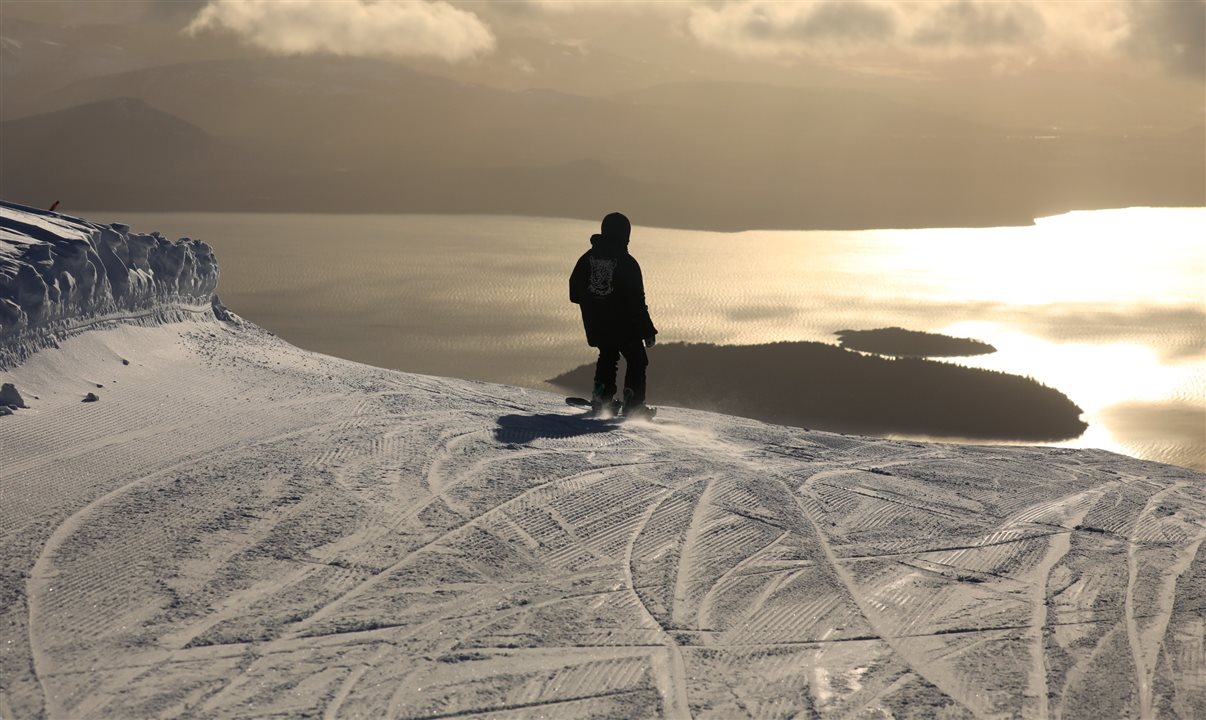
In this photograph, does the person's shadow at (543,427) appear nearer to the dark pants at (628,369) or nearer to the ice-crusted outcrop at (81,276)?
the dark pants at (628,369)

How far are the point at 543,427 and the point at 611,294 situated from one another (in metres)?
1.84

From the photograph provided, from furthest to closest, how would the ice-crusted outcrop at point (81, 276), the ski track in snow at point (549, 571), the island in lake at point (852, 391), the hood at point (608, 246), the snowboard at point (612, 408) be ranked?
the island in lake at point (852, 391)
the snowboard at point (612, 408)
the hood at point (608, 246)
the ice-crusted outcrop at point (81, 276)
the ski track in snow at point (549, 571)

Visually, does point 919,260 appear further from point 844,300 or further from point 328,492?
point 328,492

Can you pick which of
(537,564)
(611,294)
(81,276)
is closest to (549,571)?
(537,564)

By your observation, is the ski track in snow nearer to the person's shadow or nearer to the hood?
the person's shadow

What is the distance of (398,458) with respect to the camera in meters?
8.70

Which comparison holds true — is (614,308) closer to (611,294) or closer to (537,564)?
(611,294)

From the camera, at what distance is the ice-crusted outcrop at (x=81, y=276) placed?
1041 cm

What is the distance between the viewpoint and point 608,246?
36.8 feet

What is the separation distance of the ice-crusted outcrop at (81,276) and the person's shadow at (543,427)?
15.5 feet

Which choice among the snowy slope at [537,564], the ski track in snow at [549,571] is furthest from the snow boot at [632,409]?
the ski track in snow at [549,571]

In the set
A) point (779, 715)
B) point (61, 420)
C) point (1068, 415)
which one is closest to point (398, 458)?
point (61, 420)

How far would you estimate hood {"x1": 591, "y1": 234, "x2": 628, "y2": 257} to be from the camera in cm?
1120

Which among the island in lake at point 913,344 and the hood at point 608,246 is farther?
the island in lake at point 913,344
